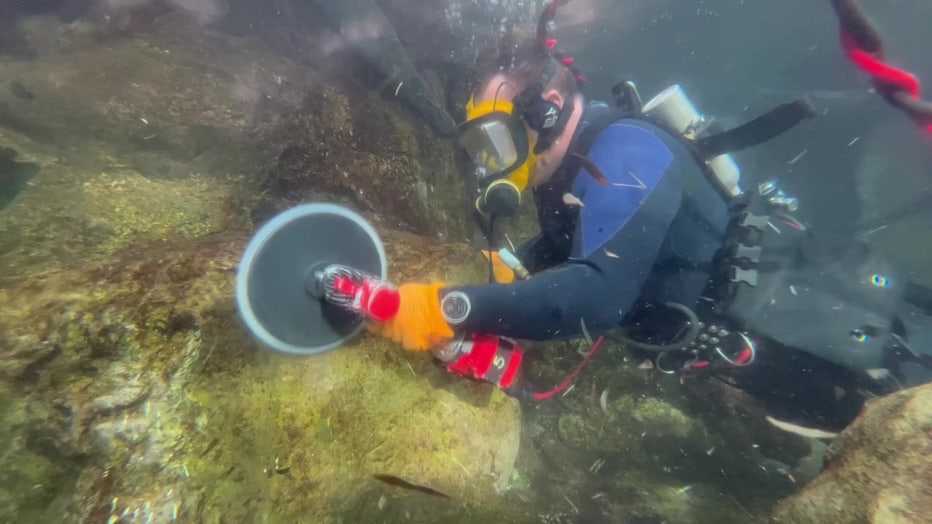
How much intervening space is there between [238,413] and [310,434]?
1.25 feet

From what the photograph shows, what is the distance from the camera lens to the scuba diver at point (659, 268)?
2.80 meters

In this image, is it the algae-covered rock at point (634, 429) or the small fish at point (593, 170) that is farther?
the algae-covered rock at point (634, 429)

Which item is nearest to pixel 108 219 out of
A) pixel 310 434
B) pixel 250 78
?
pixel 310 434

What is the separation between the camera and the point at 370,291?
2.50 meters

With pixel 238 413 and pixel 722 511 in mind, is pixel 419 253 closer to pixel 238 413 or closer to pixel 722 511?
pixel 238 413

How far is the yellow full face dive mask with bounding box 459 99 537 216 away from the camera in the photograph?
326 cm

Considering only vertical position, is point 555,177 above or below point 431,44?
above

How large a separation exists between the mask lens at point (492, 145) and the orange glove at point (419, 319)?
3.63 feet

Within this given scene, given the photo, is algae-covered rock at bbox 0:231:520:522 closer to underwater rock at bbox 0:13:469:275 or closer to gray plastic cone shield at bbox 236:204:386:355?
gray plastic cone shield at bbox 236:204:386:355

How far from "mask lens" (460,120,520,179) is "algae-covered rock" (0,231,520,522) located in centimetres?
140

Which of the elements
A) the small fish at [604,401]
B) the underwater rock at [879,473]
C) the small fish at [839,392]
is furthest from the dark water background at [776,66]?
the underwater rock at [879,473]

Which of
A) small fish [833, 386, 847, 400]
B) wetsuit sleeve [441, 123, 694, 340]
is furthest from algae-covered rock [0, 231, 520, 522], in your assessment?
small fish [833, 386, 847, 400]

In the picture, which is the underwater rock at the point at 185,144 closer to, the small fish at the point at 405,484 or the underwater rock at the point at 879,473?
the small fish at the point at 405,484

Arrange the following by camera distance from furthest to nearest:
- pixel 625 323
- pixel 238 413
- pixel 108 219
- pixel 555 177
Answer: pixel 625 323 < pixel 555 177 < pixel 108 219 < pixel 238 413
